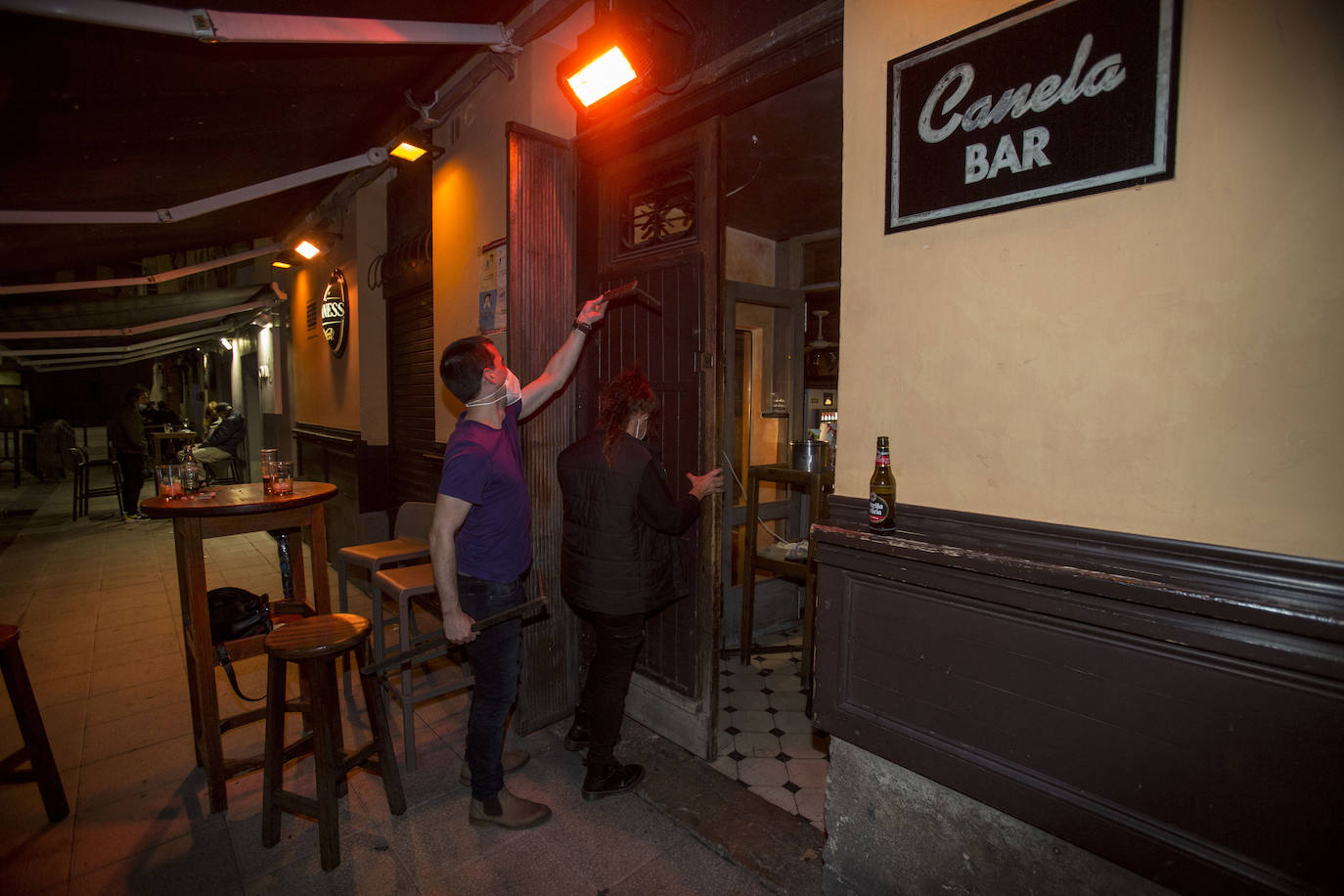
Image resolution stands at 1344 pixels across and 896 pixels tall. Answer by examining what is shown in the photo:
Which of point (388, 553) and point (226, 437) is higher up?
point (226, 437)

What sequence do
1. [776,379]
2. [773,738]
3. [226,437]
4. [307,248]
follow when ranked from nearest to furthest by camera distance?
[773,738] < [776,379] < [307,248] < [226,437]

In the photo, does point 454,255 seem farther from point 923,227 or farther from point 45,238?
point 45,238

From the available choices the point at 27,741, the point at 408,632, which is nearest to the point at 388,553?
the point at 408,632

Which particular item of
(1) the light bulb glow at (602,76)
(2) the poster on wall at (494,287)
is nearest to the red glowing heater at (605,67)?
(1) the light bulb glow at (602,76)

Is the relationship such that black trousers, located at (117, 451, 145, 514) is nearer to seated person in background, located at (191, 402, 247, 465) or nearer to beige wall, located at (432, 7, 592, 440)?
seated person in background, located at (191, 402, 247, 465)

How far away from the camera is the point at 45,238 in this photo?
585 centimetres

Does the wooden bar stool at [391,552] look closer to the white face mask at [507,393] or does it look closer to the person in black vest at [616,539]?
the white face mask at [507,393]

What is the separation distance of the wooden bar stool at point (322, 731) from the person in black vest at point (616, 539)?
93cm

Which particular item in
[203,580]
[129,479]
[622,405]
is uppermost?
[622,405]

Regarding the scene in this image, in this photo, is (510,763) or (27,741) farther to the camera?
(510,763)

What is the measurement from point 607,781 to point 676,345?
7.32 feet

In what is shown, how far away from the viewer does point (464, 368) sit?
8.36 ft

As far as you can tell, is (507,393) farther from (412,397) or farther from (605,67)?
(412,397)

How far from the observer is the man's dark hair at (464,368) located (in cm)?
254
